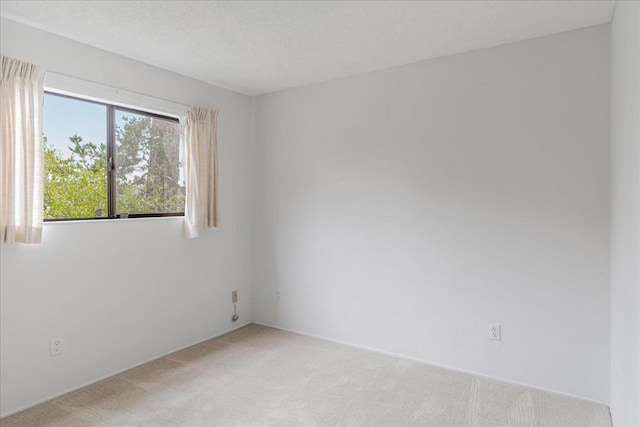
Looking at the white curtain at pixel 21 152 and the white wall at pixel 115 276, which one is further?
the white wall at pixel 115 276

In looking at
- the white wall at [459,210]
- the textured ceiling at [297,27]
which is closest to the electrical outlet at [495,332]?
the white wall at [459,210]

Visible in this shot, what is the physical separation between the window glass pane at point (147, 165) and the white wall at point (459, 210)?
996mm

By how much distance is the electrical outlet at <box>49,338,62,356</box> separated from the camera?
2678 mm

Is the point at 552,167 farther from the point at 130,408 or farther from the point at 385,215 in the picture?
the point at 130,408

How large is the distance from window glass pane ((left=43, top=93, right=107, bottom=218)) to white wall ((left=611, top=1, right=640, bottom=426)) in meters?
3.22

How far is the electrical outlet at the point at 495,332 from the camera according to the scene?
294 centimetres

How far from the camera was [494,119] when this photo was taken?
2934mm

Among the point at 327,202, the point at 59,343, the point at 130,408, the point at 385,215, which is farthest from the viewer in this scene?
the point at 327,202

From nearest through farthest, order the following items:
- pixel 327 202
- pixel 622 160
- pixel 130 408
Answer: pixel 622 160, pixel 130 408, pixel 327 202

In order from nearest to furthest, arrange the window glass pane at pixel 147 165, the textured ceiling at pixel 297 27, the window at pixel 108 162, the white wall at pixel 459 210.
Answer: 1. the textured ceiling at pixel 297 27
2. the white wall at pixel 459 210
3. the window at pixel 108 162
4. the window glass pane at pixel 147 165

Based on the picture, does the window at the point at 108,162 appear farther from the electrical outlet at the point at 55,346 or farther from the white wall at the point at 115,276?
the electrical outlet at the point at 55,346

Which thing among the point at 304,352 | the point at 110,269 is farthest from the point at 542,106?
the point at 110,269

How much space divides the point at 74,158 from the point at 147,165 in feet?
1.93

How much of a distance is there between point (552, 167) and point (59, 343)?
358 centimetres
